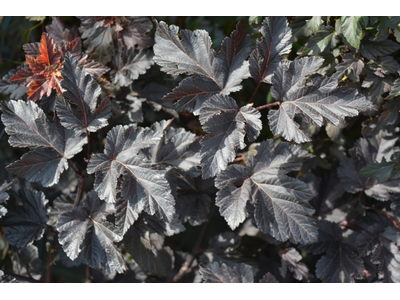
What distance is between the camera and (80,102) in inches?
44.6

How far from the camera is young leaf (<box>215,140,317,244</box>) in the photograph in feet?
3.72

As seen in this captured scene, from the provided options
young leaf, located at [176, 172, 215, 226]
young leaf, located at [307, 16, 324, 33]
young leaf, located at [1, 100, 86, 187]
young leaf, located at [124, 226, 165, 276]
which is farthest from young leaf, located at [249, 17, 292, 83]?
young leaf, located at [124, 226, 165, 276]

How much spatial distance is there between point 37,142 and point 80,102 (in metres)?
0.22

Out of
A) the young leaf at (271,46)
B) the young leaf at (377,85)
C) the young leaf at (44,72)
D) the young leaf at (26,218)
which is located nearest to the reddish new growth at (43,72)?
the young leaf at (44,72)

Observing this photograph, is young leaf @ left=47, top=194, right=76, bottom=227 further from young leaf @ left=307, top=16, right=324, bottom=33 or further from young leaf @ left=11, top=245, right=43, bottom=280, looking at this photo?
young leaf @ left=307, top=16, right=324, bottom=33

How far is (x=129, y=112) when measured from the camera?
144cm

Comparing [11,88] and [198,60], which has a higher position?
[198,60]

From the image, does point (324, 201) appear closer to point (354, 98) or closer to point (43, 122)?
point (354, 98)

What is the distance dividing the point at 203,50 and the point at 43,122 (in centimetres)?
63

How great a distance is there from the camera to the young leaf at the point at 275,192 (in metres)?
1.13

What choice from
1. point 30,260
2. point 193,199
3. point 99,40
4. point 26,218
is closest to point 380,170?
point 193,199

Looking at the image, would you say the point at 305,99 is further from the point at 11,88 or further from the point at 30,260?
the point at 30,260

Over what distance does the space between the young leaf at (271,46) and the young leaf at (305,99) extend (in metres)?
0.04

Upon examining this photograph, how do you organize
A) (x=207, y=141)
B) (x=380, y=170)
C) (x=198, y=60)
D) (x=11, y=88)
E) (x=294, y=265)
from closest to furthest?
(x=207, y=141) < (x=198, y=60) < (x=380, y=170) < (x=11, y=88) < (x=294, y=265)
